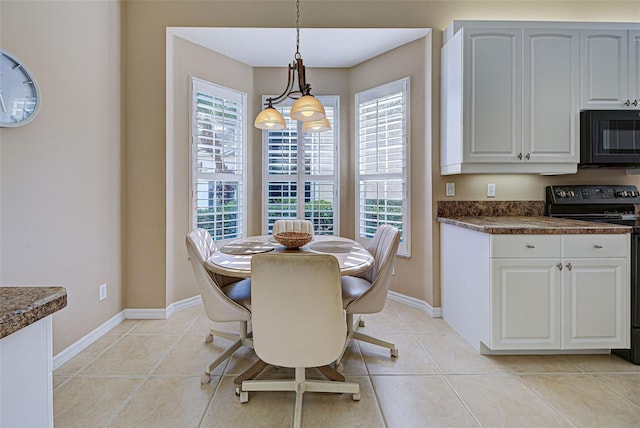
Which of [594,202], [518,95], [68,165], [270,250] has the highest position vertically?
[518,95]

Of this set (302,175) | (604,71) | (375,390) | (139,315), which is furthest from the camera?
(302,175)

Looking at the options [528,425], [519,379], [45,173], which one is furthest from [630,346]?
[45,173]

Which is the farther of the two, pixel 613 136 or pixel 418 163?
pixel 418 163

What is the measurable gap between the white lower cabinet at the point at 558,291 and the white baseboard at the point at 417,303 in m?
0.81

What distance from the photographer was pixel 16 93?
1.77 metres

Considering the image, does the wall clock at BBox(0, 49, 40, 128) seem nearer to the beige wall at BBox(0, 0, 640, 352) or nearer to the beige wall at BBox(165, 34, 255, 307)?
the beige wall at BBox(0, 0, 640, 352)

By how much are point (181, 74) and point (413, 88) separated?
2.25 m

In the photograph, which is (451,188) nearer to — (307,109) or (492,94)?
(492,94)

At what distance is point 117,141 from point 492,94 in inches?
122

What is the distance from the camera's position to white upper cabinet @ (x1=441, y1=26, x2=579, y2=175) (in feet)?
8.39

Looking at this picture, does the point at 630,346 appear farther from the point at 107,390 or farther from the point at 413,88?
the point at 107,390

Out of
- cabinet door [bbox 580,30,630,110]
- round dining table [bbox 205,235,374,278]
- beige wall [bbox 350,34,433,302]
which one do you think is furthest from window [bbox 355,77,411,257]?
cabinet door [bbox 580,30,630,110]

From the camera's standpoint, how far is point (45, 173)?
2006mm

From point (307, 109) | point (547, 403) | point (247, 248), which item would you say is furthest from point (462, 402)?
point (307, 109)
